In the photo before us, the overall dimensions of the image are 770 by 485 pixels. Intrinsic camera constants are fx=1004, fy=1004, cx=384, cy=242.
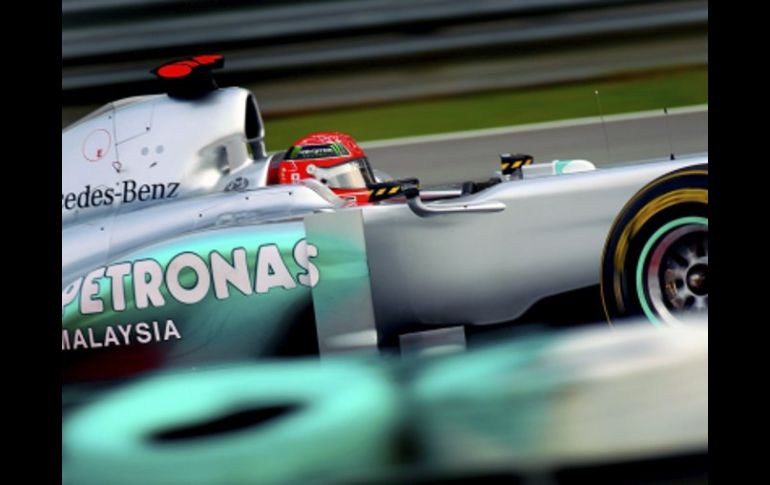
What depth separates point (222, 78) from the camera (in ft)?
25.5

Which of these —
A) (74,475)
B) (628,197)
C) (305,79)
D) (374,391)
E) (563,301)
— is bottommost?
(74,475)

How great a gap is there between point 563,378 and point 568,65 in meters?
4.80

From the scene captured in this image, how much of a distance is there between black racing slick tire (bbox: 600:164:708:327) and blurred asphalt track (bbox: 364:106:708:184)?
356 centimetres

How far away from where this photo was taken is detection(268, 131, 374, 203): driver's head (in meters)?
Result: 4.59

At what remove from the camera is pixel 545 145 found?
721 centimetres

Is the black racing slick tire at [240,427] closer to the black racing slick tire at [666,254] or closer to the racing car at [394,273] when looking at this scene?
the racing car at [394,273]

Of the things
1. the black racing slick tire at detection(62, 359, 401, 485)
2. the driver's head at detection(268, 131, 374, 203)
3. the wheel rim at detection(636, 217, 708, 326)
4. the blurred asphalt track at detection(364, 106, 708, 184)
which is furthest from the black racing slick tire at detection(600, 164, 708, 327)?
the blurred asphalt track at detection(364, 106, 708, 184)

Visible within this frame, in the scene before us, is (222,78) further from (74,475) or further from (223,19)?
(74,475)

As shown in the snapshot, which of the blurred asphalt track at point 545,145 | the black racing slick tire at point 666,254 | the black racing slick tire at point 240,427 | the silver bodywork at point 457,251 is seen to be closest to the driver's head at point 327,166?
the silver bodywork at point 457,251

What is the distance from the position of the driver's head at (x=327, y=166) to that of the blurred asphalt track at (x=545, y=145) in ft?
7.83

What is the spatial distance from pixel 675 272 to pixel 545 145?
383cm

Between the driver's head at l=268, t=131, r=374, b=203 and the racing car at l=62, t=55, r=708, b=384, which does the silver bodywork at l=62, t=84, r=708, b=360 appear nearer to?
the racing car at l=62, t=55, r=708, b=384

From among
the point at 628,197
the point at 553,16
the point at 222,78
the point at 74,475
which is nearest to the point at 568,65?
the point at 553,16

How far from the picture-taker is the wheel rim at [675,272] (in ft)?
11.3
